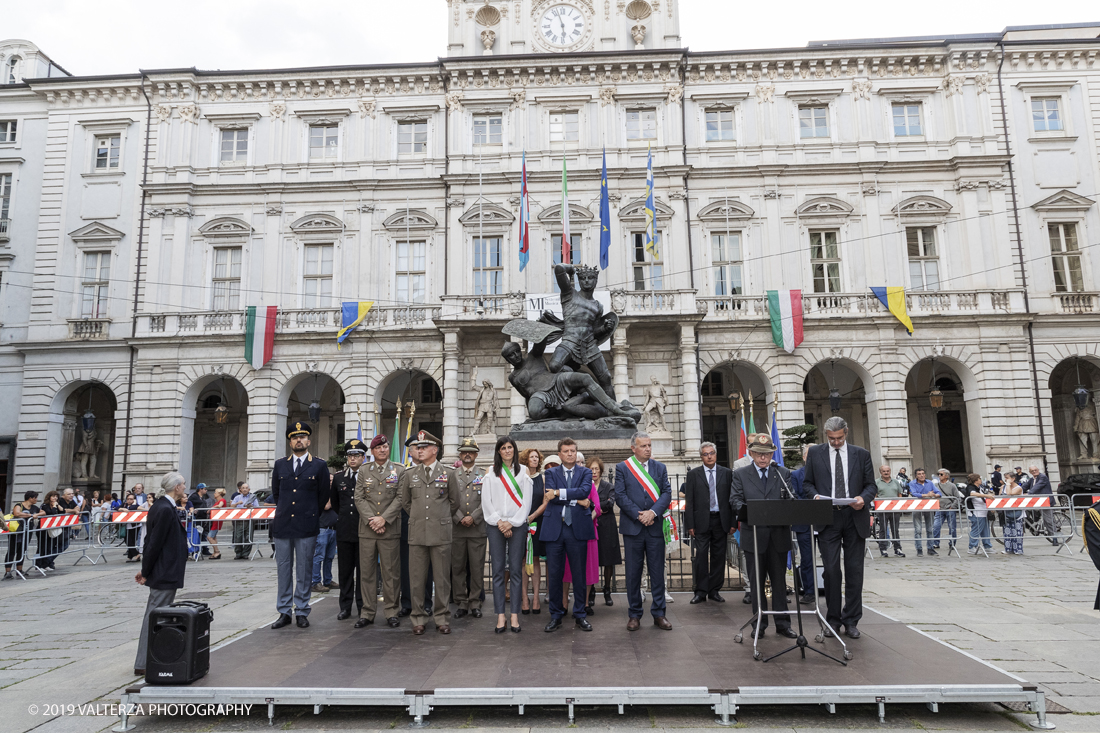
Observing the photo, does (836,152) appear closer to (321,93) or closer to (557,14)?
(557,14)

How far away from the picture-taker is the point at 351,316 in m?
26.5

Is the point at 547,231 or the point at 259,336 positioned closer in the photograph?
the point at 259,336

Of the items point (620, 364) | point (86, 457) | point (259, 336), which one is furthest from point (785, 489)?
point (86, 457)

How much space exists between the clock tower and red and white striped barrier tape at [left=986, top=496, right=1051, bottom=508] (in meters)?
21.6

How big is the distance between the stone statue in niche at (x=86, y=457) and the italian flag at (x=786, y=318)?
25.9m

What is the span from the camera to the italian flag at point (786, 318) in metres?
25.6

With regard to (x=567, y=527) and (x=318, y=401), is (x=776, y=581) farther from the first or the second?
(x=318, y=401)

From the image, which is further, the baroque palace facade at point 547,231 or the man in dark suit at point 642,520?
the baroque palace facade at point 547,231

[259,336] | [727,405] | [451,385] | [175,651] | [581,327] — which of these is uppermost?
[259,336]

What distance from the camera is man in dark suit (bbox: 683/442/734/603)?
8344 millimetres

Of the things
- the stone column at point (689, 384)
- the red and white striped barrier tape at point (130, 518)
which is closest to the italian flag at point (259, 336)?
the red and white striped barrier tape at point (130, 518)

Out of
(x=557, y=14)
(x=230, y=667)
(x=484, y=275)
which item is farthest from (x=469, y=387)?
(x=230, y=667)

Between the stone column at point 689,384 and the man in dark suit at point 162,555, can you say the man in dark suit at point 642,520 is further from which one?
the stone column at point 689,384

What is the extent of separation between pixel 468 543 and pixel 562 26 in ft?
87.0
